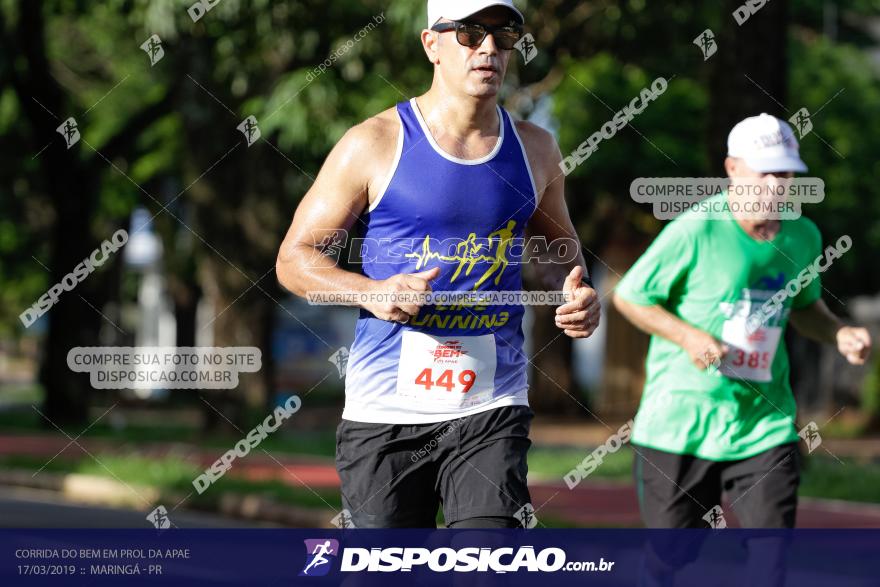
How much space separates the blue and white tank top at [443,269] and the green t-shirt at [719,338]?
1.15 m

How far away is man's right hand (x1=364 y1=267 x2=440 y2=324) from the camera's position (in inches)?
164

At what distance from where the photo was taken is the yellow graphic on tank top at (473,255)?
4531 millimetres

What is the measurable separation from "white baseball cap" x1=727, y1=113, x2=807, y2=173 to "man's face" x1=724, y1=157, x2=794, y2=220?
24 millimetres

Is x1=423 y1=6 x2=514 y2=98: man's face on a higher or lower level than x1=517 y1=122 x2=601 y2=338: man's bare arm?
higher

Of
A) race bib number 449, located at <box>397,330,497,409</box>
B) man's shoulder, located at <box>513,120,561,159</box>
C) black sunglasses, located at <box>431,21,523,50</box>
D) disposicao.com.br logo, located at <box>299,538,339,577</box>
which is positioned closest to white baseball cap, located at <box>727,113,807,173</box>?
man's shoulder, located at <box>513,120,561,159</box>

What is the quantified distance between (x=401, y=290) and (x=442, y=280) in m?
0.35

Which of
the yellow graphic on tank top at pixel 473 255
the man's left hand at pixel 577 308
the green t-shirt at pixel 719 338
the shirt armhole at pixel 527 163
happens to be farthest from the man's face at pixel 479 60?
the green t-shirt at pixel 719 338

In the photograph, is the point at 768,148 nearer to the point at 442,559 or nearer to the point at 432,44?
the point at 432,44

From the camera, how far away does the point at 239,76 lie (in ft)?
55.5

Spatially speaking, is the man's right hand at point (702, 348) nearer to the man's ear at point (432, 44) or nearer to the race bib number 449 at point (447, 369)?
the race bib number 449 at point (447, 369)

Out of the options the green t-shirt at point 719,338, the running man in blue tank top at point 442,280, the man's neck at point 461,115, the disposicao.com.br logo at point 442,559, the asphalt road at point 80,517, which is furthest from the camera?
the asphalt road at point 80,517

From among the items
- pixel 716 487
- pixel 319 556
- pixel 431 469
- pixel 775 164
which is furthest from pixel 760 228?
pixel 319 556

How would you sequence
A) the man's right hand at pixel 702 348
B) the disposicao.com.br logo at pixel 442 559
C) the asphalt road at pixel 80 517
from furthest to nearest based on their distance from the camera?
the asphalt road at pixel 80 517, the man's right hand at pixel 702 348, the disposicao.com.br logo at pixel 442 559

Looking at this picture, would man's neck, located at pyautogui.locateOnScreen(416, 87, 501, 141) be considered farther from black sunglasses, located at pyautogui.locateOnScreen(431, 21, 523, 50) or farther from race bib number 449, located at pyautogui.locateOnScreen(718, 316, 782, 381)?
race bib number 449, located at pyautogui.locateOnScreen(718, 316, 782, 381)
